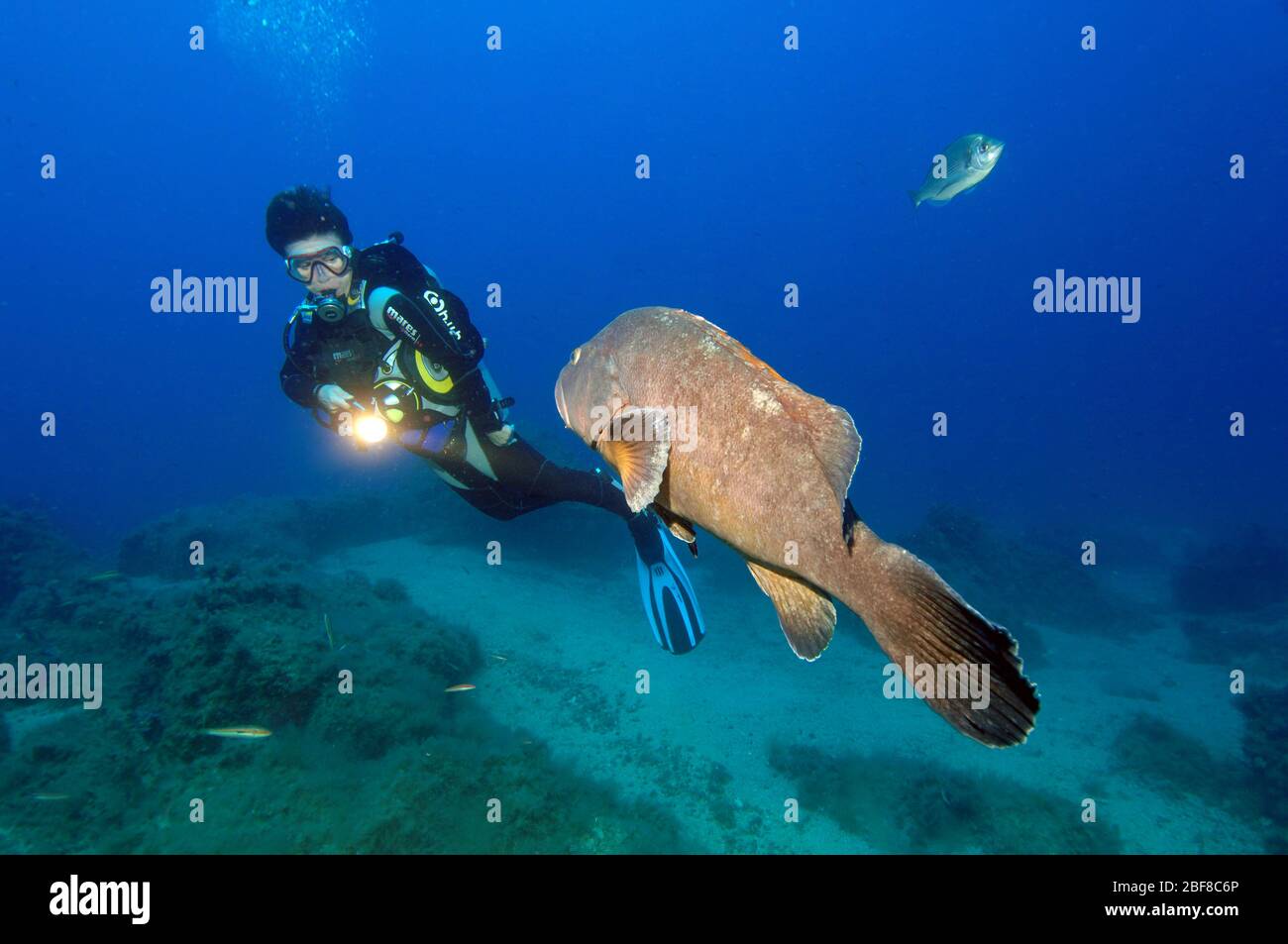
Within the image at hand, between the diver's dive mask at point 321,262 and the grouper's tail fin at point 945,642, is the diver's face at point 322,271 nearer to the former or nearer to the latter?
the diver's dive mask at point 321,262

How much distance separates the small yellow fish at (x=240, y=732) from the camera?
18.6 ft

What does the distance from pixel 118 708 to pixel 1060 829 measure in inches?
507

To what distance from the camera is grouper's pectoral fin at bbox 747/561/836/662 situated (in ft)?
6.31

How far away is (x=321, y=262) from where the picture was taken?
565 centimetres

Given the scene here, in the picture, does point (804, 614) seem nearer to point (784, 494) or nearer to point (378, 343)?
point (784, 494)

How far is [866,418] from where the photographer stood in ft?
248

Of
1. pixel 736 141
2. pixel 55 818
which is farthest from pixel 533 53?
pixel 55 818

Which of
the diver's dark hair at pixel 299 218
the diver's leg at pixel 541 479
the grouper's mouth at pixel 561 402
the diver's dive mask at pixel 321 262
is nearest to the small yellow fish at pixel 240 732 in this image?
the diver's leg at pixel 541 479

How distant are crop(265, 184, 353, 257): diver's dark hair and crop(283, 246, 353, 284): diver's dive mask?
22cm

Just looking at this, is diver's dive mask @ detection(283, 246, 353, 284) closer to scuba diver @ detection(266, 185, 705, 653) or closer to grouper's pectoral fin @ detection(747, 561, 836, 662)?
scuba diver @ detection(266, 185, 705, 653)

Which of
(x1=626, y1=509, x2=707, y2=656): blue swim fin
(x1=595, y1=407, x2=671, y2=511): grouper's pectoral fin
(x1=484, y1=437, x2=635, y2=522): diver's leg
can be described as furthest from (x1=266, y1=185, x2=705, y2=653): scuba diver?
(x1=595, y1=407, x2=671, y2=511): grouper's pectoral fin

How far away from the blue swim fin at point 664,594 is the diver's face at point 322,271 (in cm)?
465

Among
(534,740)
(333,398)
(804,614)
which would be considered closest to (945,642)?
(804,614)

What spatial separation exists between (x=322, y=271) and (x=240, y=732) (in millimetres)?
→ 4920
